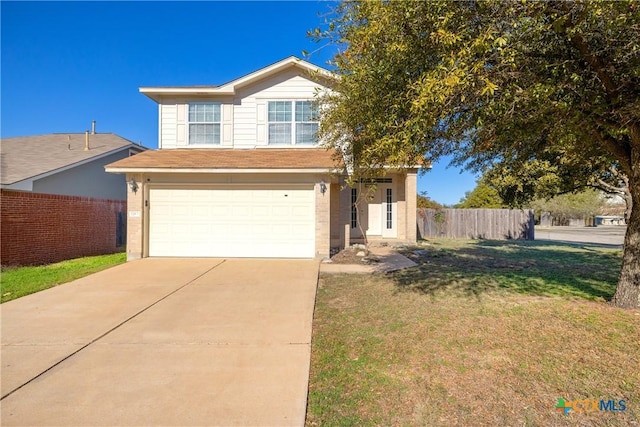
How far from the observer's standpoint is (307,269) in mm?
8922

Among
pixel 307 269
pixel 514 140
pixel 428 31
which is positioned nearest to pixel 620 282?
pixel 514 140

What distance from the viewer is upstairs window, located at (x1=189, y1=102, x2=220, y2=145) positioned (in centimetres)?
A: 1234

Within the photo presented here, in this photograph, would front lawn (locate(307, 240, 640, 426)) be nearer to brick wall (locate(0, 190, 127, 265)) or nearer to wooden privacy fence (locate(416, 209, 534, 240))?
brick wall (locate(0, 190, 127, 265))

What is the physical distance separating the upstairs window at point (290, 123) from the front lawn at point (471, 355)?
7019 mm

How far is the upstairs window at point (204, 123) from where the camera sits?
1234 cm

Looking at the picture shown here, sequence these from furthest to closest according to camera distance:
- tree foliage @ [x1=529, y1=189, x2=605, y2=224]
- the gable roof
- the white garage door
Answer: tree foliage @ [x1=529, y1=189, x2=605, y2=224] < the gable roof < the white garage door

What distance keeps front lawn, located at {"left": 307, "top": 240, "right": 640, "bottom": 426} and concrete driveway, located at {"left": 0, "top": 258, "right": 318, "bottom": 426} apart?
455 millimetres

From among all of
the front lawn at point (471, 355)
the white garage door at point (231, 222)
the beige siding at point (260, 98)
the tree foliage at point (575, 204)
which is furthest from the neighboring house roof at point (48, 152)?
the tree foliage at point (575, 204)

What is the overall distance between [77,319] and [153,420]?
3412mm

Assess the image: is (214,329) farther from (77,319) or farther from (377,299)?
(377,299)

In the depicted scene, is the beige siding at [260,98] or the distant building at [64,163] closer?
the beige siding at [260,98]

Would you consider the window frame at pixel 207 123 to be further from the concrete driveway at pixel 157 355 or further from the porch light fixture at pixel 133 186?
the concrete driveway at pixel 157 355

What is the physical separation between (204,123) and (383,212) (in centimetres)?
833

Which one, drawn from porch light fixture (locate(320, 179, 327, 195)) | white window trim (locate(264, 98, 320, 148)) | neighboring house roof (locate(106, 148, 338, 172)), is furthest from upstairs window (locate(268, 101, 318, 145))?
porch light fixture (locate(320, 179, 327, 195))
